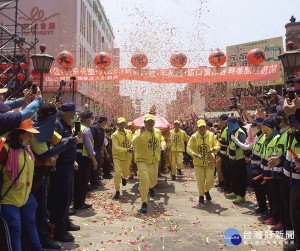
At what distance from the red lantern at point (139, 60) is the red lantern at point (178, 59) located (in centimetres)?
120

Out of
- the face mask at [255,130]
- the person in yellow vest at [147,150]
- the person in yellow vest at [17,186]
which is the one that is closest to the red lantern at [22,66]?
the person in yellow vest at [147,150]

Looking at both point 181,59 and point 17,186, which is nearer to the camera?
point 17,186

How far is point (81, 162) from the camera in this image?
638cm

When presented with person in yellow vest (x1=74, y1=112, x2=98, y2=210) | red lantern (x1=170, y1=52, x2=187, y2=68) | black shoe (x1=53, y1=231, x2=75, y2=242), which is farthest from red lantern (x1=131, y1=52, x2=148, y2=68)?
black shoe (x1=53, y1=231, x2=75, y2=242)

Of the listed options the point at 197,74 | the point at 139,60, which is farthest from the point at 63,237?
the point at 197,74

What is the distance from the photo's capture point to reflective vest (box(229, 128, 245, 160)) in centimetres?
710

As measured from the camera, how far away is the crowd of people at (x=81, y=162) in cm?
312

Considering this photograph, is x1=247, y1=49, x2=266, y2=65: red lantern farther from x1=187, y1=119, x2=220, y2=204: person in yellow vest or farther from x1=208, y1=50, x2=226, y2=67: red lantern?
x1=187, y1=119, x2=220, y2=204: person in yellow vest

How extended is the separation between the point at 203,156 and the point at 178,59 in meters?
7.12

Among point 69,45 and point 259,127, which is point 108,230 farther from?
point 69,45

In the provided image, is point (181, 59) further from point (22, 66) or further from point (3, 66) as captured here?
point (3, 66)

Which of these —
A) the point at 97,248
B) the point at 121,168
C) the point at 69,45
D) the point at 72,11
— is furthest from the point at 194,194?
the point at 72,11

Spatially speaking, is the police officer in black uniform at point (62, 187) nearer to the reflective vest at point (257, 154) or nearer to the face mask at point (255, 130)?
the reflective vest at point (257, 154)

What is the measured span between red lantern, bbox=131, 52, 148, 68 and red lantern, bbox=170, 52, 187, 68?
120 cm
